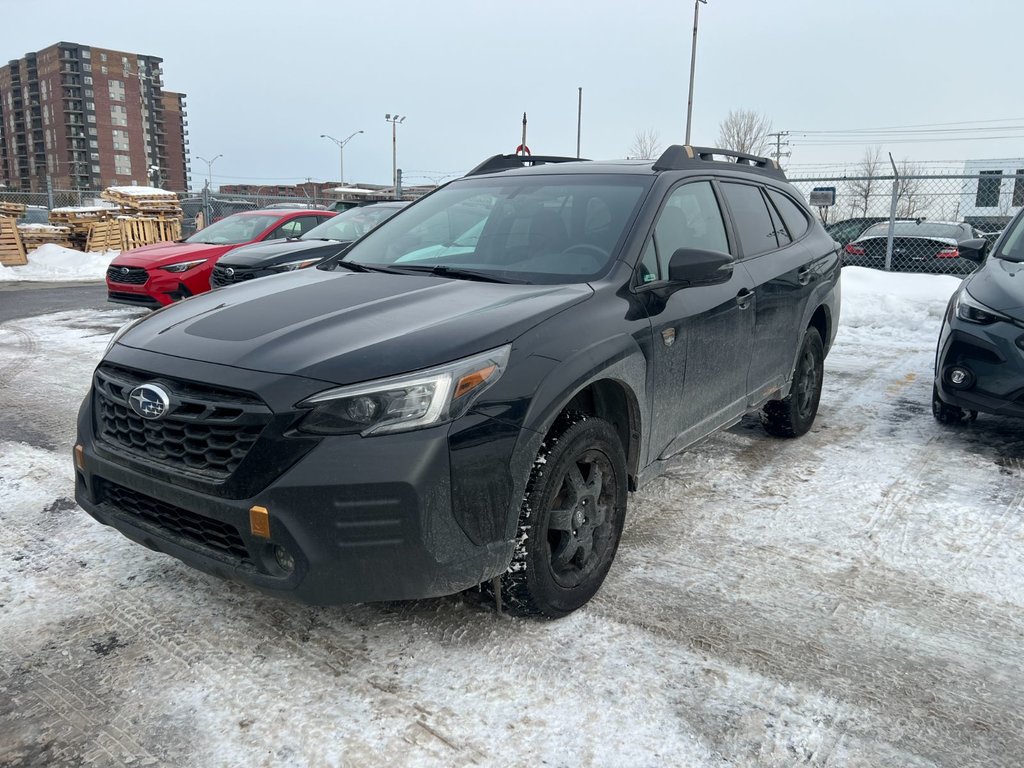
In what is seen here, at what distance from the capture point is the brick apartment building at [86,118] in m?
97.1

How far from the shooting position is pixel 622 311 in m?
3.05

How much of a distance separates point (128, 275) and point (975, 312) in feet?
29.9

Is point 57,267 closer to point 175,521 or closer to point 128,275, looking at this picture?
point 128,275

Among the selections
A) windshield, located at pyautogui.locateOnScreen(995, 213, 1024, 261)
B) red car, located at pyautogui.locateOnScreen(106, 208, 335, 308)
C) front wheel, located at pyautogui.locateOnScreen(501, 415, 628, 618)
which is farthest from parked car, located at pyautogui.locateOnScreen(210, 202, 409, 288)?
front wheel, located at pyautogui.locateOnScreen(501, 415, 628, 618)

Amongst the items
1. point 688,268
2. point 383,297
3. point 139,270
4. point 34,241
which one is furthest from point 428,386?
point 34,241

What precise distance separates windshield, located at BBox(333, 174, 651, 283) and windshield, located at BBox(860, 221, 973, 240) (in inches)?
470

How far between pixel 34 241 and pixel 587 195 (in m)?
19.4

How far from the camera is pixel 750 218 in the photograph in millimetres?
4395

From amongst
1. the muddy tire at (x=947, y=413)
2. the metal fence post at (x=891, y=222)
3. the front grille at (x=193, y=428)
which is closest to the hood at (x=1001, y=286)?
the muddy tire at (x=947, y=413)

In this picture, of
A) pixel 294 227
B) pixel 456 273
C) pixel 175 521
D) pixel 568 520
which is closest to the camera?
pixel 175 521

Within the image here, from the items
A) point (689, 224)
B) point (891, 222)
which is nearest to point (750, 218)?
point (689, 224)

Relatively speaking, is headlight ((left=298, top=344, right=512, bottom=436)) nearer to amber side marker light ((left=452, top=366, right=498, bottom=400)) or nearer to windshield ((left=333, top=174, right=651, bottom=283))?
amber side marker light ((left=452, top=366, right=498, bottom=400))

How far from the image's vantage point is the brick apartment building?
97.1 metres

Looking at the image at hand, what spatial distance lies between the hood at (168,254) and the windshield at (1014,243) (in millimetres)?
8594
